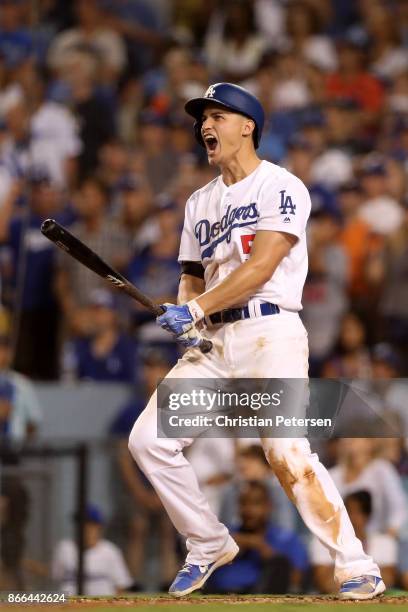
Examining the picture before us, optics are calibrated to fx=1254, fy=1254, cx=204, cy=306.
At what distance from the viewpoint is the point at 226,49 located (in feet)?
34.6

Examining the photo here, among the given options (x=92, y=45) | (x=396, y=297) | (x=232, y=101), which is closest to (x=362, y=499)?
(x=396, y=297)

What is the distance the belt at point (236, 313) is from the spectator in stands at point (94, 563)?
2835 mm

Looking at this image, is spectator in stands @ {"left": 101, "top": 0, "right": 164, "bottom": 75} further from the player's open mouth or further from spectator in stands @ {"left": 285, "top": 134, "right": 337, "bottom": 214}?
the player's open mouth

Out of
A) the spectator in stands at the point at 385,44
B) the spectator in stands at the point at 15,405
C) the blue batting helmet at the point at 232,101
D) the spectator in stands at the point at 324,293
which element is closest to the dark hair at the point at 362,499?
the spectator in stands at the point at 324,293

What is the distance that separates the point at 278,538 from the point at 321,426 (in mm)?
2116

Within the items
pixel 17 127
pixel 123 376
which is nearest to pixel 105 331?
pixel 123 376

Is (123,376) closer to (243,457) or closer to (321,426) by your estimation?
(243,457)

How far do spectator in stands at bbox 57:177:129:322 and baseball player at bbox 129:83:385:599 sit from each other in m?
3.75

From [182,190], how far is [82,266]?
2.92ft

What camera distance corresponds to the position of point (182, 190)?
870cm

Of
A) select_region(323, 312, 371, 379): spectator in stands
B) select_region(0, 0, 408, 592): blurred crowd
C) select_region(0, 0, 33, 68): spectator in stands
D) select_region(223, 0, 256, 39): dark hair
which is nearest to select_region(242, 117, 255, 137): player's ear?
select_region(0, 0, 408, 592): blurred crowd

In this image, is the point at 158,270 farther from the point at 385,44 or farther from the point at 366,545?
the point at 385,44

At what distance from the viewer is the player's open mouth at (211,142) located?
4695mm

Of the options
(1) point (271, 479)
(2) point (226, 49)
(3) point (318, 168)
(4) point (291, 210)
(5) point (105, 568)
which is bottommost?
(5) point (105, 568)
